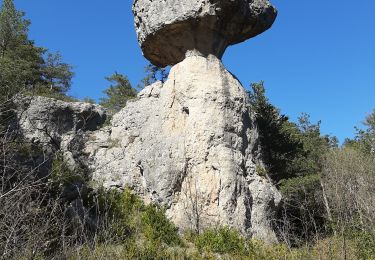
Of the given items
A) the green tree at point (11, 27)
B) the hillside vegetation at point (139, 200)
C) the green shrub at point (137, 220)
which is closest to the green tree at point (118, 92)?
the hillside vegetation at point (139, 200)

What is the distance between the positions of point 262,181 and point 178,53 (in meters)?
6.47

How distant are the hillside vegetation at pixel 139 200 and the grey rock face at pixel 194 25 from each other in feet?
11.6

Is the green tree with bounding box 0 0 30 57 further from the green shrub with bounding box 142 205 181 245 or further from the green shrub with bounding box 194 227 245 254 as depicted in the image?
the green shrub with bounding box 194 227 245 254

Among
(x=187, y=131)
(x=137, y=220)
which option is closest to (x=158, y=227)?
(x=137, y=220)

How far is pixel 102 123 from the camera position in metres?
21.4

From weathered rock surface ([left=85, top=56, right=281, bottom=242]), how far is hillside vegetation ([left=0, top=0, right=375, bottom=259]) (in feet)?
2.20

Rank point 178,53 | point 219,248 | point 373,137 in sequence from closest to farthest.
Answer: point 219,248, point 178,53, point 373,137

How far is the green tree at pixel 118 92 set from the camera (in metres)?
31.6

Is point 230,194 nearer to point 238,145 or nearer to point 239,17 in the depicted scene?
point 238,145

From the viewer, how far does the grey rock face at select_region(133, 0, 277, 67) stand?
56.4 feet

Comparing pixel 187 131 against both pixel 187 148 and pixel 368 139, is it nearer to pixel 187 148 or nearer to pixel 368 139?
pixel 187 148

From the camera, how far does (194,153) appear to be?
51.2 feet

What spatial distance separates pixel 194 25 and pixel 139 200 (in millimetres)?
7319

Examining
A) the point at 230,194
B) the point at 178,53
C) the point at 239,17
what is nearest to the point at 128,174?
the point at 230,194
